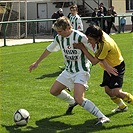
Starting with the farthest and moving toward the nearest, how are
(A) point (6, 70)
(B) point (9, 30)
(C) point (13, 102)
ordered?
(B) point (9, 30), (A) point (6, 70), (C) point (13, 102)

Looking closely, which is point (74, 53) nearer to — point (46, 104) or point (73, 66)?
point (73, 66)

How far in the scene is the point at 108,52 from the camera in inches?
253

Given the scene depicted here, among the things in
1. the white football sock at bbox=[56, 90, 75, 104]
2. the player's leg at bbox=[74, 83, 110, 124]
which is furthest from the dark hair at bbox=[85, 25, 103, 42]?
the white football sock at bbox=[56, 90, 75, 104]

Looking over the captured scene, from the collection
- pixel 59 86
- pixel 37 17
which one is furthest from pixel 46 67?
pixel 37 17

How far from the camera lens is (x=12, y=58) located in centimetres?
1562

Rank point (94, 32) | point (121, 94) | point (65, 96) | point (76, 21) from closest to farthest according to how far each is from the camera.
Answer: point (94, 32) → point (121, 94) → point (65, 96) → point (76, 21)

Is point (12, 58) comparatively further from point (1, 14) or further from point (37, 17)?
point (37, 17)

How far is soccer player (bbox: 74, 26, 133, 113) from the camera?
625 centimetres

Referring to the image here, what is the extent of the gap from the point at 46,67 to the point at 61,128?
22.1ft

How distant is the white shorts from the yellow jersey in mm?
436

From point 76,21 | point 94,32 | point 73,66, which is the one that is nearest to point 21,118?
point 73,66

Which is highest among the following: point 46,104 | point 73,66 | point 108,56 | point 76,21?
point 76,21

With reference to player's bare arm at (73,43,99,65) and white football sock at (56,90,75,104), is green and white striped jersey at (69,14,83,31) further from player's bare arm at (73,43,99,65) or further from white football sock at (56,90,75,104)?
player's bare arm at (73,43,99,65)

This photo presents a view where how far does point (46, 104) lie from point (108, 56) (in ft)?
6.42
